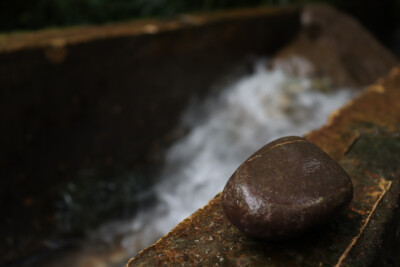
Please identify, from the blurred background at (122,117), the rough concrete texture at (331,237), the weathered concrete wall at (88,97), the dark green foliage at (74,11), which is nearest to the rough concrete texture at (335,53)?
the blurred background at (122,117)

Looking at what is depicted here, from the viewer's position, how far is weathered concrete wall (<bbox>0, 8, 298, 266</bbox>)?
8.55ft

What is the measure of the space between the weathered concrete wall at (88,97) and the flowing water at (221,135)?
24cm

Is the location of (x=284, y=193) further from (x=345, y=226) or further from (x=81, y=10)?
(x=81, y=10)

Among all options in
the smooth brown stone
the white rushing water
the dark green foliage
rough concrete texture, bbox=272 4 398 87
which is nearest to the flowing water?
the white rushing water

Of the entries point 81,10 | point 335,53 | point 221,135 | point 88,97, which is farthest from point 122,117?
point 335,53

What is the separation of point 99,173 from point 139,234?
593 millimetres

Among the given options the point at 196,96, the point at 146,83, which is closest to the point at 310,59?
the point at 196,96

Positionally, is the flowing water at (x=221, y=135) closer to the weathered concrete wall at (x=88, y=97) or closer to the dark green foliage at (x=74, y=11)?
the weathered concrete wall at (x=88, y=97)

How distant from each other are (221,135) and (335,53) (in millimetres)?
1517

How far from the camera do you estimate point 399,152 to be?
174cm

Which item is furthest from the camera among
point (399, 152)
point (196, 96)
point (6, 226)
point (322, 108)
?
point (196, 96)

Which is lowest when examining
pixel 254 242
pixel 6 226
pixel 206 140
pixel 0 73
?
pixel 254 242

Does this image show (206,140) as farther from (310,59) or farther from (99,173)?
(310,59)

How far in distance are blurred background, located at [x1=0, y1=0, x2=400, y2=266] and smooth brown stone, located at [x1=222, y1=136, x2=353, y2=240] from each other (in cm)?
154
